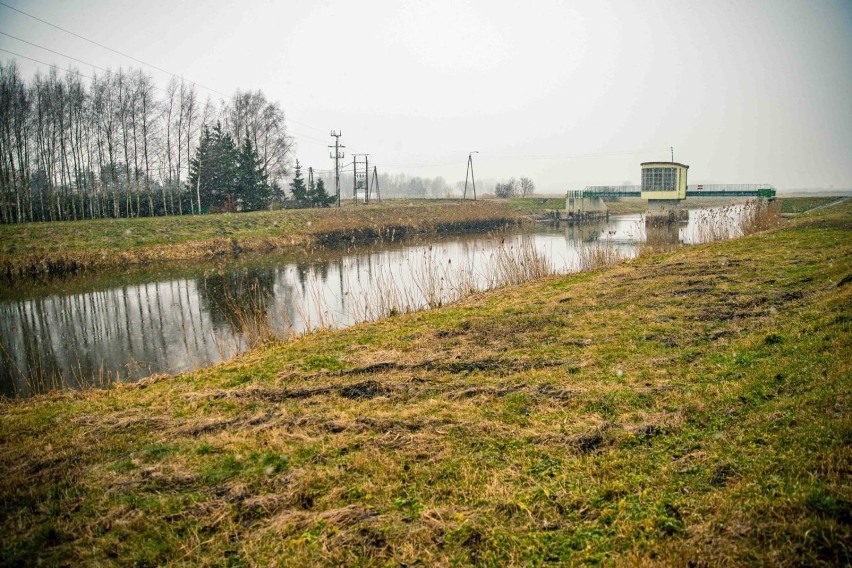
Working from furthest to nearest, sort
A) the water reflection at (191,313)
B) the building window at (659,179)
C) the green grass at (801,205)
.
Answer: the building window at (659,179) < the green grass at (801,205) < the water reflection at (191,313)

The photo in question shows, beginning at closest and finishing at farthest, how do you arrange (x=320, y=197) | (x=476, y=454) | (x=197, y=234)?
(x=476, y=454), (x=197, y=234), (x=320, y=197)

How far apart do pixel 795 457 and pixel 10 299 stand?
79.5ft

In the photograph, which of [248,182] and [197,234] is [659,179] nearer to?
[248,182]

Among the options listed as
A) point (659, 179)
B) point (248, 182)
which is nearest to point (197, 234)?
point (248, 182)

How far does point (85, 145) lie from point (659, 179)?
5384 cm

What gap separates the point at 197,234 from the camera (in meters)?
32.3

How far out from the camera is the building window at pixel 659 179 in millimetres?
50625

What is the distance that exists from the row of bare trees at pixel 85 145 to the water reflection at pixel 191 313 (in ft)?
64.7

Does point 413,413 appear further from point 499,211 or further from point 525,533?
point 499,211

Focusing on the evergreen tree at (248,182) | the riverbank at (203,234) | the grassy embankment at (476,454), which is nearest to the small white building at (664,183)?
the riverbank at (203,234)

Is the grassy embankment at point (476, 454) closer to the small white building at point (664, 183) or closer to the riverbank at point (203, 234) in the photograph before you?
the riverbank at point (203, 234)

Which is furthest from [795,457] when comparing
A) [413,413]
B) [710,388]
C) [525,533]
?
[413,413]

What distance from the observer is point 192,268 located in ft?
85.8

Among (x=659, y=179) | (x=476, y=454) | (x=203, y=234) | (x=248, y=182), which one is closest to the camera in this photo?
(x=476, y=454)
